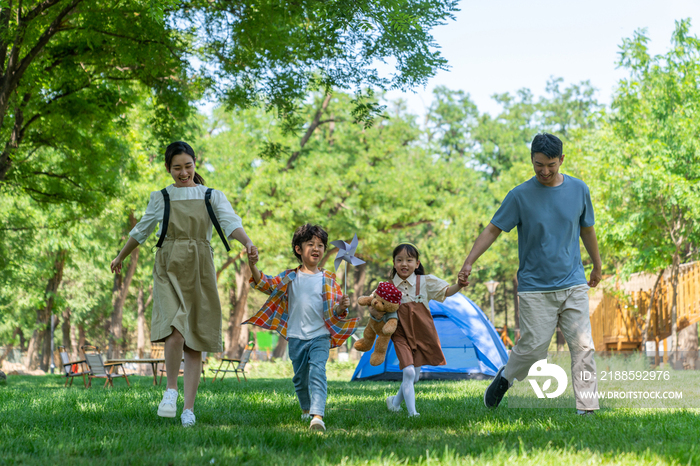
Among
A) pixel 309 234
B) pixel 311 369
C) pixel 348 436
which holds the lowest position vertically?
pixel 348 436

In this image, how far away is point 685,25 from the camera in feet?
51.8

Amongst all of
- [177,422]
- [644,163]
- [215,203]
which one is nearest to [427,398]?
[177,422]

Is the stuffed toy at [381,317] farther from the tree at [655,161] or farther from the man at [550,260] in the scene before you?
the tree at [655,161]

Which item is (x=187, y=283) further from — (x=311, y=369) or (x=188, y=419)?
(x=311, y=369)

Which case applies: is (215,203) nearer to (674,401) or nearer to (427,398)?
(427,398)

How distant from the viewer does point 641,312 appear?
736 inches

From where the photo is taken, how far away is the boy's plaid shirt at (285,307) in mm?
4746

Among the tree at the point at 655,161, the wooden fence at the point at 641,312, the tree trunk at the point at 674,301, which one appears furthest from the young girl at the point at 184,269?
the wooden fence at the point at 641,312

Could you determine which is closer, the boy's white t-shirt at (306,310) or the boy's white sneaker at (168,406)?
the boy's white sneaker at (168,406)

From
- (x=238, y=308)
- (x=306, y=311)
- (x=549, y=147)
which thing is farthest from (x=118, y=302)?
(x=549, y=147)

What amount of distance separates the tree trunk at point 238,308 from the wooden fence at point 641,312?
42.4ft

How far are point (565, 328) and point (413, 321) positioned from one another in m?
1.32

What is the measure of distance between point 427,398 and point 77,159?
8840 mm

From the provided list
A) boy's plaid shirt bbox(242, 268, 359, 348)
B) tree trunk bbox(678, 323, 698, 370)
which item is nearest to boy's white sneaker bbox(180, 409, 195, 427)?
boy's plaid shirt bbox(242, 268, 359, 348)
